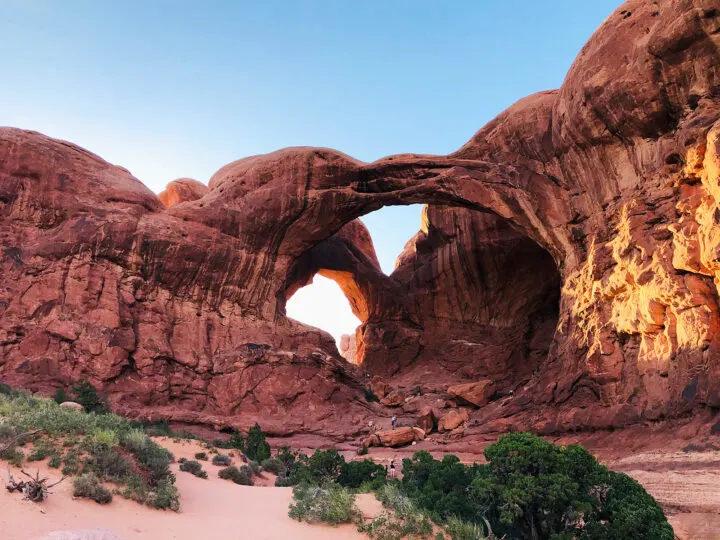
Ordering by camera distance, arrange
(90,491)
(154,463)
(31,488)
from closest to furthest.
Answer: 1. (31,488)
2. (90,491)
3. (154,463)

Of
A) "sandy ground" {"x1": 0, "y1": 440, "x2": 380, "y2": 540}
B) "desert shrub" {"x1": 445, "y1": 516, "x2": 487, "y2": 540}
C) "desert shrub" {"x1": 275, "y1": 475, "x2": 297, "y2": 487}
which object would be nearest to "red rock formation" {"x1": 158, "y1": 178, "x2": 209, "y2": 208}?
"desert shrub" {"x1": 275, "y1": 475, "x2": 297, "y2": 487}

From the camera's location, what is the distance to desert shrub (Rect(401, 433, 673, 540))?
9.66 meters

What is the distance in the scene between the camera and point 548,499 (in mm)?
9867

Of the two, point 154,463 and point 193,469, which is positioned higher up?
point 154,463

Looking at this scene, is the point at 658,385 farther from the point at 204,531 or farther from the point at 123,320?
the point at 123,320

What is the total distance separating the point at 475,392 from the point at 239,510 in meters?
18.4

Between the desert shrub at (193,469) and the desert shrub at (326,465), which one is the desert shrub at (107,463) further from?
the desert shrub at (326,465)

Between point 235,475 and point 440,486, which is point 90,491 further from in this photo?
point 235,475

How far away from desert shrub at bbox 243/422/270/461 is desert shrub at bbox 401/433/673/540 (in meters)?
10.2

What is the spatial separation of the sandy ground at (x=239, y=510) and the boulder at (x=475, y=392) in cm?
1170

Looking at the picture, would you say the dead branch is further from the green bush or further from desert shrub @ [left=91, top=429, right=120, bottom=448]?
desert shrub @ [left=91, top=429, right=120, bottom=448]

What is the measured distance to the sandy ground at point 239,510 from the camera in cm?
779

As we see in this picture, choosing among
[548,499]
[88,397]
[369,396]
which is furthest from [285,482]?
[369,396]

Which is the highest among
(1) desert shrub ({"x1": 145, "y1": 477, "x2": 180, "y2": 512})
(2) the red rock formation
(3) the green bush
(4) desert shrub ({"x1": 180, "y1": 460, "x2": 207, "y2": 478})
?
(2) the red rock formation
